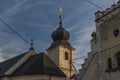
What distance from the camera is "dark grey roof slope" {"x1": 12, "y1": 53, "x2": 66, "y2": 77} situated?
2792 centimetres

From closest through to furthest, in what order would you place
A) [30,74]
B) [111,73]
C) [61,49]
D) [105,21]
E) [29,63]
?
[111,73]
[105,21]
[30,74]
[29,63]
[61,49]

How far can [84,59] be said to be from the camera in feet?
78.4

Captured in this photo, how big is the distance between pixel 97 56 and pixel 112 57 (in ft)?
6.04

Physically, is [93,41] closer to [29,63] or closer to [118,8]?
[118,8]

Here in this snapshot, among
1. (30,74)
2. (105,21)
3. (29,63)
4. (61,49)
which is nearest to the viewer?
A: (105,21)

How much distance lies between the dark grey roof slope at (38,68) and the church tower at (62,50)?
12.3 metres

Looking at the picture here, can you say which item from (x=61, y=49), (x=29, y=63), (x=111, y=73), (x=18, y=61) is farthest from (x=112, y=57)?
(x=61, y=49)

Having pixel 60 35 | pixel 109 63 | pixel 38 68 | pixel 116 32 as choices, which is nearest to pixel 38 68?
pixel 38 68

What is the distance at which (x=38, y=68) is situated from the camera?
2839 cm

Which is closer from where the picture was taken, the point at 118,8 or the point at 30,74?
the point at 118,8

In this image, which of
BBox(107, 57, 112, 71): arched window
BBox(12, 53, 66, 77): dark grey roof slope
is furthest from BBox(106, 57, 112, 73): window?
BBox(12, 53, 66, 77): dark grey roof slope

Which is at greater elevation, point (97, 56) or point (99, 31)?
point (99, 31)

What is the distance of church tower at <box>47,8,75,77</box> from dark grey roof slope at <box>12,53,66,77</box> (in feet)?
40.4

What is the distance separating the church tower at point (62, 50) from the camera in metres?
43.6
